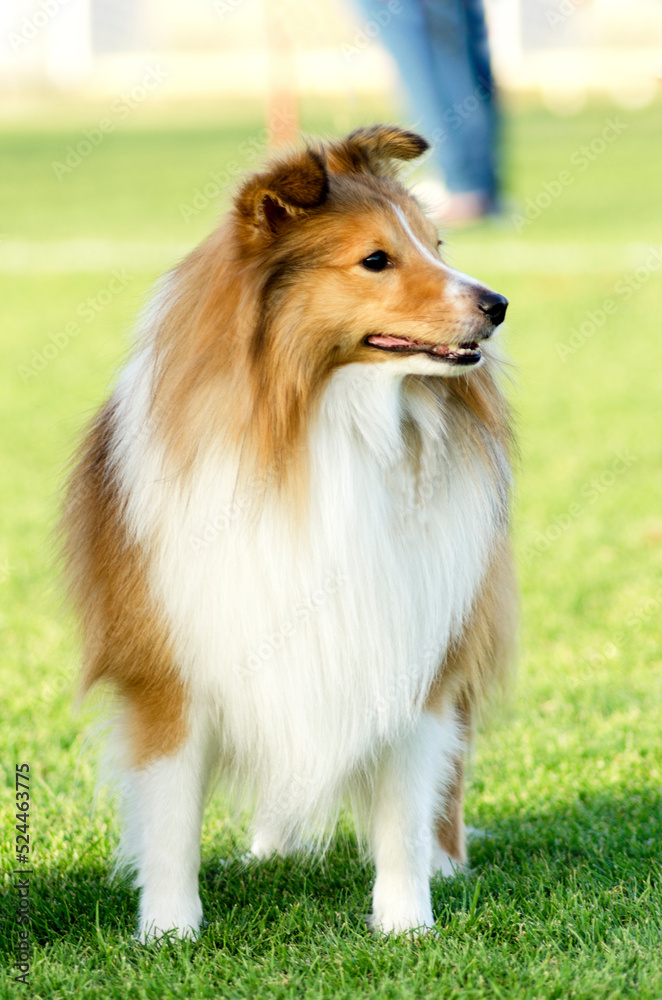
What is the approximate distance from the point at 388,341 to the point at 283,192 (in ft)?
1.35

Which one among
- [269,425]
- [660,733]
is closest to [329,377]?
[269,425]

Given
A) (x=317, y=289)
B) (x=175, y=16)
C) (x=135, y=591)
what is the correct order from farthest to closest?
(x=175, y=16), (x=135, y=591), (x=317, y=289)

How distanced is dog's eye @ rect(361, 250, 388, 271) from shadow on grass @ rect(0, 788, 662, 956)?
5.65 feet

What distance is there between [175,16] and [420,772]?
1180 inches

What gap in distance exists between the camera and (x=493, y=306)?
271 cm

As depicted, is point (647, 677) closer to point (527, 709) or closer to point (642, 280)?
point (527, 709)

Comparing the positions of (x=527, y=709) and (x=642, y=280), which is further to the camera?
(x=642, y=280)

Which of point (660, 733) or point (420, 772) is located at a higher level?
point (420, 772)

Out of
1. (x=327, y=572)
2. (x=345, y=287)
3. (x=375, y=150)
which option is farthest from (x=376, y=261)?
(x=327, y=572)

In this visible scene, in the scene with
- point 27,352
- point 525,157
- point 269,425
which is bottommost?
point 525,157

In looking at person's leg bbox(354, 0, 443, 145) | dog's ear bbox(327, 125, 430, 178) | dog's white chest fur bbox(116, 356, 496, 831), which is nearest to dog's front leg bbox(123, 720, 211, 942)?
dog's white chest fur bbox(116, 356, 496, 831)

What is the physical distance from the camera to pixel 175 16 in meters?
29.9

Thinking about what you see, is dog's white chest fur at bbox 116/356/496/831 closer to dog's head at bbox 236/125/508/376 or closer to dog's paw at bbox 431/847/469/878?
dog's head at bbox 236/125/508/376

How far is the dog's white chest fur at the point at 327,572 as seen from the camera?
279 centimetres
